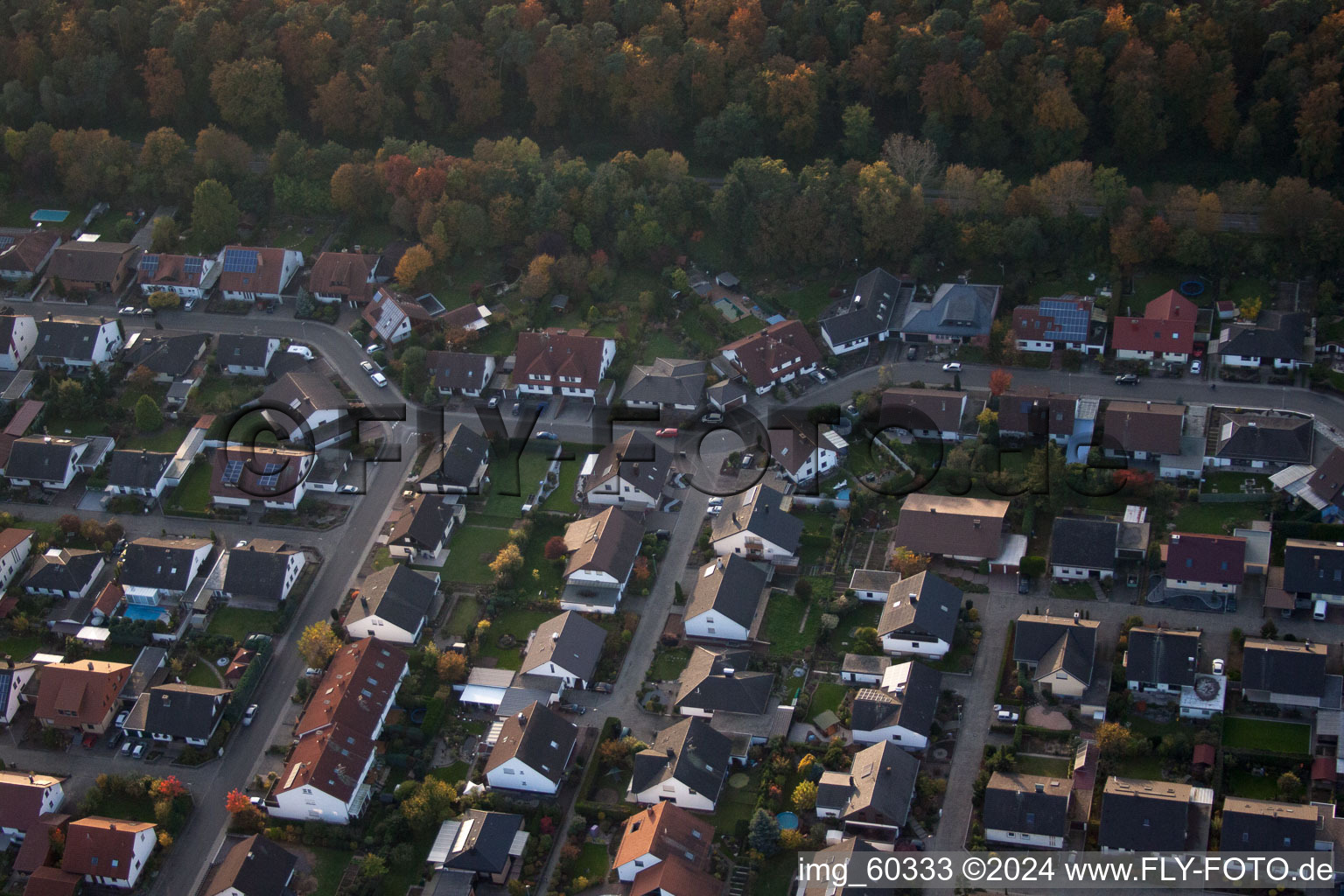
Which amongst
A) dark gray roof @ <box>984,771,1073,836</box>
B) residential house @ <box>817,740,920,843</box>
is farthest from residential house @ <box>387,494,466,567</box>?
dark gray roof @ <box>984,771,1073,836</box>

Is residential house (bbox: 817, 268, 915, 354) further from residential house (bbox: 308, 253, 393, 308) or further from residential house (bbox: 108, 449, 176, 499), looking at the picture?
residential house (bbox: 108, 449, 176, 499)

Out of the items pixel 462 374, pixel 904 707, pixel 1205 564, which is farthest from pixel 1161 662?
pixel 462 374

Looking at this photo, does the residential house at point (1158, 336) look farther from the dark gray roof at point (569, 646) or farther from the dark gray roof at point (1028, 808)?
the dark gray roof at point (569, 646)

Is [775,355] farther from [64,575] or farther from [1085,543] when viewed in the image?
[64,575]

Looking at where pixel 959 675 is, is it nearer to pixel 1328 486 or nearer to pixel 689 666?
pixel 689 666

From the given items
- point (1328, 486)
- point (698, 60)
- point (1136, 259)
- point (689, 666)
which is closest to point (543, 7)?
point (698, 60)
